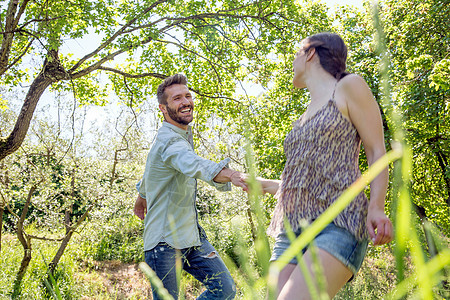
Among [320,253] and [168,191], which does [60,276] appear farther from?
[320,253]

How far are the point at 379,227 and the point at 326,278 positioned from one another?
30 cm

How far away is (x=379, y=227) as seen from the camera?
1.50 meters

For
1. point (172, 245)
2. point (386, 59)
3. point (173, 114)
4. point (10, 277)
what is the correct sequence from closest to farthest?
point (386, 59) → point (172, 245) → point (173, 114) → point (10, 277)

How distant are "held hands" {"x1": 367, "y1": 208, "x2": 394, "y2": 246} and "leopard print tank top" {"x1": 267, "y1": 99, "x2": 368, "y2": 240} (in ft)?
0.22

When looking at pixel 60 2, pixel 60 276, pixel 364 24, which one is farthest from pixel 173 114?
pixel 364 24

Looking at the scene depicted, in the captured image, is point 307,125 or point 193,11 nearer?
point 307,125

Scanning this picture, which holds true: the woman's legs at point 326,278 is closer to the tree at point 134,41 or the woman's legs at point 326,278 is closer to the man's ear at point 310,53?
the man's ear at point 310,53

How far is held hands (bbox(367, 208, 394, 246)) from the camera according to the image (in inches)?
59.1

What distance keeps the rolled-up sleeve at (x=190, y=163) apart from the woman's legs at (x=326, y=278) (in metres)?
0.77

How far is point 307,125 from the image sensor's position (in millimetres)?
1931

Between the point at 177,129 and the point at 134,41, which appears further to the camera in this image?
the point at 134,41

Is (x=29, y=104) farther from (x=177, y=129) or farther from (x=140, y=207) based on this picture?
(x=177, y=129)

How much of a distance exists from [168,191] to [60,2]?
15.1 feet

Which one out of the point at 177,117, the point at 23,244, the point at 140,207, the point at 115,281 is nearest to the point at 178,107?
the point at 177,117
